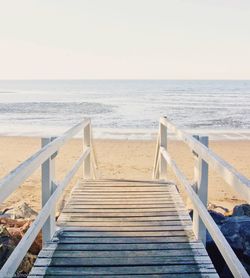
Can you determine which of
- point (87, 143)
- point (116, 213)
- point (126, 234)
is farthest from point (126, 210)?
point (87, 143)

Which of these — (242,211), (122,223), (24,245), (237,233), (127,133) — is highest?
(24,245)

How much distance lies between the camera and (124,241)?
407 cm

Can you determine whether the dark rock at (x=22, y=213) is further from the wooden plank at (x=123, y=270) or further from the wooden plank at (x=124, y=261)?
the wooden plank at (x=123, y=270)

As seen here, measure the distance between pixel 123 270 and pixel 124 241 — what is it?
619 millimetres

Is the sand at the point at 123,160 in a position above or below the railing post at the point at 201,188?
below

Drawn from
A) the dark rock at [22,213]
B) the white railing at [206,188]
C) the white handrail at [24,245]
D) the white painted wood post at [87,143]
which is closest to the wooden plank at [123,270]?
the white railing at [206,188]

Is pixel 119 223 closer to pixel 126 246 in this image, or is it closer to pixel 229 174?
pixel 126 246

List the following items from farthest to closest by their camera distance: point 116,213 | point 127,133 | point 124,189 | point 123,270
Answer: point 127,133 → point 124,189 → point 116,213 → point 123,270

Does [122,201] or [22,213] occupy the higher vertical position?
[122,201]

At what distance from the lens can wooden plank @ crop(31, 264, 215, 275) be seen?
11.1 feet

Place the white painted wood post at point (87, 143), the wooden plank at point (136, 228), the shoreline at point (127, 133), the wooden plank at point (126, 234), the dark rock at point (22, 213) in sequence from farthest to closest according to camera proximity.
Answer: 1. the shoreline at point (127, 133)
2. the white painted wood post at point (87, 143)
3. the dark rock at point (22, 213)
4. the wooden plank at point (136, 228)
5. the wooden plank at point (126, 234)

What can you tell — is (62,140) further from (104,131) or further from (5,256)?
(104,131)

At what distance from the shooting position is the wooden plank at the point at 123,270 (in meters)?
3.39

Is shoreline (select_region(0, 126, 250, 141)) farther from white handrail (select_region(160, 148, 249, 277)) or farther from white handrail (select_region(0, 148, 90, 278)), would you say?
white handrail (select_region(160, 148, 249, 277))
